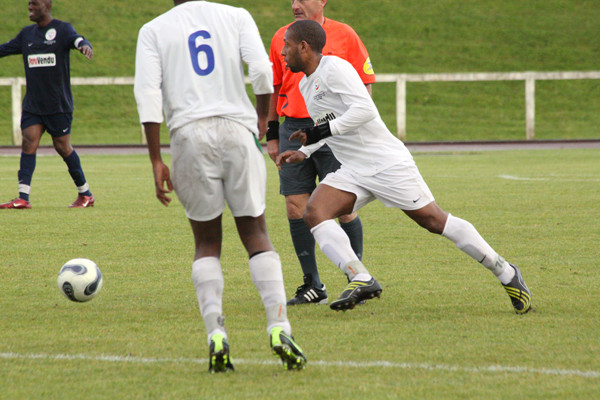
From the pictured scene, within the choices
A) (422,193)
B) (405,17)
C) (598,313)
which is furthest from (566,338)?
(405,17)

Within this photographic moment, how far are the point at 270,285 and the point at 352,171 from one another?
1589mm

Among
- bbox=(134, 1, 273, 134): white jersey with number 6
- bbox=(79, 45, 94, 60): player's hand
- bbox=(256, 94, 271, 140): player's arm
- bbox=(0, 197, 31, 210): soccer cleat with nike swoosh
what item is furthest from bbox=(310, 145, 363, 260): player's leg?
bbox=(0, 197, 31, 210): soccer cleat with nike swoosh

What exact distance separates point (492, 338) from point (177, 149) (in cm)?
189

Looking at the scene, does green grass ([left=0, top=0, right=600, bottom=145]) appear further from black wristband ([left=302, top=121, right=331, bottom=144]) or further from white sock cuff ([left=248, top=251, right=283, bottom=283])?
white sock cuff ([left=248, top=251, right=283, bottom=283])

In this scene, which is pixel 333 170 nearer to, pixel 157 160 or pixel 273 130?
pixel 273 130

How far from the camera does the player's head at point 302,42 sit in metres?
5.48

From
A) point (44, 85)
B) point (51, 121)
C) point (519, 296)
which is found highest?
point (44, 85)

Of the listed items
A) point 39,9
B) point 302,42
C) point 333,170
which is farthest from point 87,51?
point 302,42

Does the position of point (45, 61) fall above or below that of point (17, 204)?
above

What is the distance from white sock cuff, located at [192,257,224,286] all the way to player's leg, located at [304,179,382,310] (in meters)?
1.03

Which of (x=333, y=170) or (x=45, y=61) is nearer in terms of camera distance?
(x=333, y=170)

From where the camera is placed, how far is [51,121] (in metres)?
11.4

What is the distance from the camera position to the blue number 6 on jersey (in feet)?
14.2

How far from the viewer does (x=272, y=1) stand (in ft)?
145
